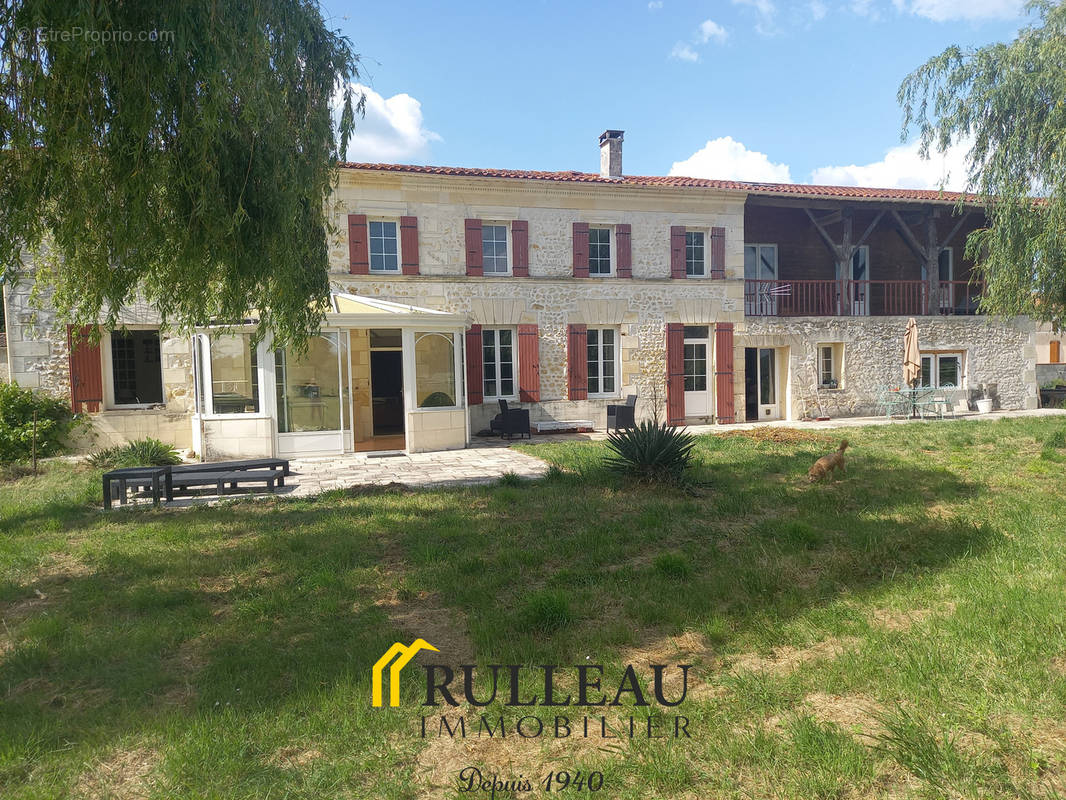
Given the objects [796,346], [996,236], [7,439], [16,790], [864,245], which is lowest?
[16,790]

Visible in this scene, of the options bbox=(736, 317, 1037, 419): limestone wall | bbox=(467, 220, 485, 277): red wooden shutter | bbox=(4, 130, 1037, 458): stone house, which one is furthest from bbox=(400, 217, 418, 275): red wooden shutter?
bbox=(736, 317, 1037, 419): limestone wall

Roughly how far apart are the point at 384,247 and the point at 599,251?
4343 mm

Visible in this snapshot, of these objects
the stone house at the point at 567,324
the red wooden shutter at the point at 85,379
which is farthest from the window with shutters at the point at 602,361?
the red wooden shutter at the point at 85,379

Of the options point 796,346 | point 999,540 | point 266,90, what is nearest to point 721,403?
point 796,346

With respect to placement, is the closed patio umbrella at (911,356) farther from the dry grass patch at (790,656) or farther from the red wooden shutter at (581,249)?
the dry grass patch at (790,656)

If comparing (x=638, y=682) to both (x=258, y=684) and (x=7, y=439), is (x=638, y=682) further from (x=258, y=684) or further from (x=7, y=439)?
(x=7, y=439)

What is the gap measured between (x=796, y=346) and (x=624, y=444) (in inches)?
352

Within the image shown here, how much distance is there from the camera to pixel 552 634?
3.37m

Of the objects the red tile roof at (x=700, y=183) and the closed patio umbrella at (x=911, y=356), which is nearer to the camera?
the red tile roof at (x=700, y=183)

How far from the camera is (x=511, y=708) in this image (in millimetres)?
2721

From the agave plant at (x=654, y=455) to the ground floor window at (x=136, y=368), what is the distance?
341 inches

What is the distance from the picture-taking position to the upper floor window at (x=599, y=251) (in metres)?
13.4

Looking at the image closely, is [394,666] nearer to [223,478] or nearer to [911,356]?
[223,478]

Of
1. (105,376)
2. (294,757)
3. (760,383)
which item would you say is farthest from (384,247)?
(294,757)
